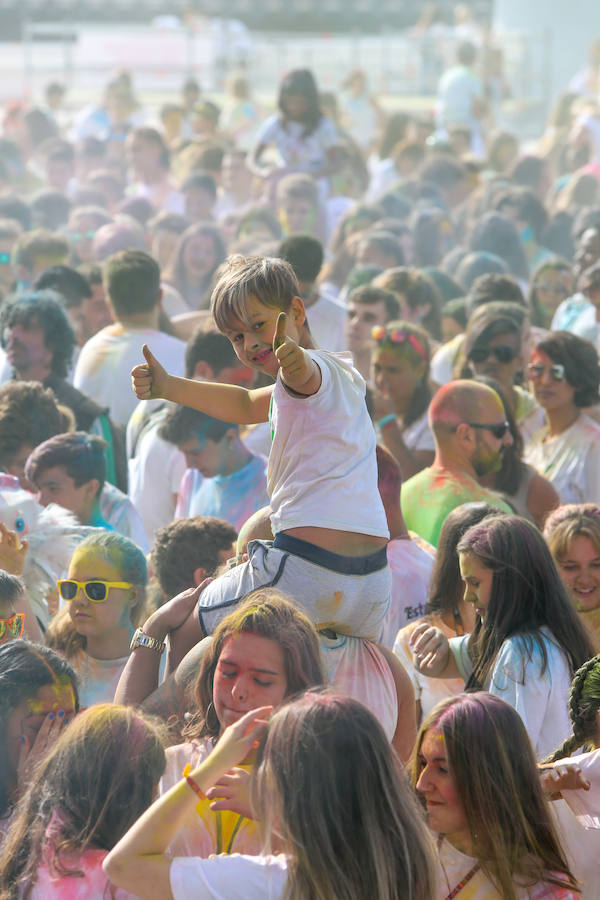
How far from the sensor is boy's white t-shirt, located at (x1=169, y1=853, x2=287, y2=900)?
2535 mm

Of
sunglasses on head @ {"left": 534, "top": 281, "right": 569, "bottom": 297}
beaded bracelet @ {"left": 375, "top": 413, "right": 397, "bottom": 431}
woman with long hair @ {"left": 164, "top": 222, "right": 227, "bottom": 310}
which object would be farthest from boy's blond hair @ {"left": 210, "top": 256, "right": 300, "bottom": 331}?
woman with long hair @ {"left": 164, "top": 222, "right": 227, "bottom": 310}

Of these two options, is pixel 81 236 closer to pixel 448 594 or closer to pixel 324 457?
pixel 448 594

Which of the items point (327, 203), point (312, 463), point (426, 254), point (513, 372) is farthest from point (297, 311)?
point (327, 203)

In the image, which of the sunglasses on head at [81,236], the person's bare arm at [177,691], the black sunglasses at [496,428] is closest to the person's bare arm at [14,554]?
the person's bare arm at [177,691]

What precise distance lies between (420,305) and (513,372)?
1347 millimetres

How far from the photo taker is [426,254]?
1021cm

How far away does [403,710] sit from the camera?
3682 millimetres

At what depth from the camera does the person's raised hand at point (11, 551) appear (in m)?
4.22

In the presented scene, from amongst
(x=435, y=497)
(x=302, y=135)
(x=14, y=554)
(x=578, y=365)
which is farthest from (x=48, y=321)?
(x=302, y=135)

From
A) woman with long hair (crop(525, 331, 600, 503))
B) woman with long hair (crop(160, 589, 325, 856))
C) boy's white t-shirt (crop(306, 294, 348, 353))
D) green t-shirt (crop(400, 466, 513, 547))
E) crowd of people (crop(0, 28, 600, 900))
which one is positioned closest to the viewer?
crowd of people (crop(0, 28, 600, 900))

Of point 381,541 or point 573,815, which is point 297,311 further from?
point 573,815

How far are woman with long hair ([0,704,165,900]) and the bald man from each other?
2330mm

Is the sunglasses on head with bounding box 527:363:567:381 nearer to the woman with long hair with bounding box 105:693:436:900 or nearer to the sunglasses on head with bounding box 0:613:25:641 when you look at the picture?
the sunglasses on head with bounding box 0:613:25:641

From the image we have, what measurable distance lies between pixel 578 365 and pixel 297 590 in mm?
2705
